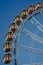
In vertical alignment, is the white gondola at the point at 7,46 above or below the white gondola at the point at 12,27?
below

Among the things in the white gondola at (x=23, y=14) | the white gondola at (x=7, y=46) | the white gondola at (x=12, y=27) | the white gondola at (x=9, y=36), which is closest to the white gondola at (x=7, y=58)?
the white gondola at (x=7, y=46)

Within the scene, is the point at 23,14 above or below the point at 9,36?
above

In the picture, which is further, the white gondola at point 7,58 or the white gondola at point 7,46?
the white gondola at point 7,46

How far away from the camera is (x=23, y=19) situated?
1340 centimetres

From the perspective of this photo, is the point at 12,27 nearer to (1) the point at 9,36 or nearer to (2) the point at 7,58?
(1) the point at 9,36

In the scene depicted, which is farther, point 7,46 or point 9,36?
point 9,36

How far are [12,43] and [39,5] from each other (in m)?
2.49

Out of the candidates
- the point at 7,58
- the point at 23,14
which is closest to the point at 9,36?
the point at 7,58

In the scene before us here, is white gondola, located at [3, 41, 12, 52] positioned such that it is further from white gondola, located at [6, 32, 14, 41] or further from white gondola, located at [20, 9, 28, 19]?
white gondola, located at [20, 9, 28, 19]

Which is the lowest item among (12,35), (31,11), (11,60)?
(11,60)

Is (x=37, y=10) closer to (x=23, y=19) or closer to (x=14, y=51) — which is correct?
(x=23, y=19)

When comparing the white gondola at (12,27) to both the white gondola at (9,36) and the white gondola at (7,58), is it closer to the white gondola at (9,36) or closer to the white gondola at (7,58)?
the white gondola at (9,36)

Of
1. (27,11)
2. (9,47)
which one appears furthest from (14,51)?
(27,11)

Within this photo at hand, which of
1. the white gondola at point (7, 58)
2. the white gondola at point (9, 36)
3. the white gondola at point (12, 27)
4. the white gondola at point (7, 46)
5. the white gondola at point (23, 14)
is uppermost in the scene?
the white gondola at point (23, 14)
